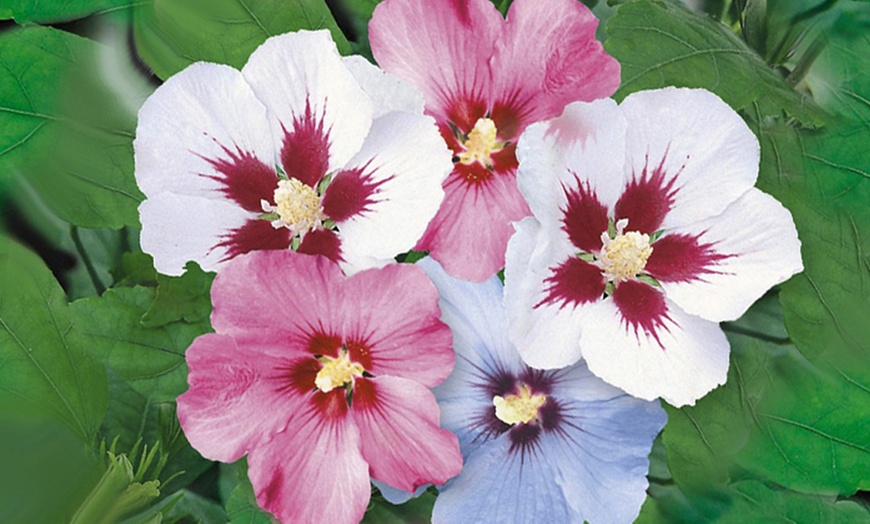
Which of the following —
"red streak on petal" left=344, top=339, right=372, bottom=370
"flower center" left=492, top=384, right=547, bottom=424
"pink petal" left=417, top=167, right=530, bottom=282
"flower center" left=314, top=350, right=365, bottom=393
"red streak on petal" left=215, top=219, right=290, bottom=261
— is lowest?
"flower center" left=492, top=384, right=547, bottom=424

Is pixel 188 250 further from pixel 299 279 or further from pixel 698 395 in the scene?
pixel 698 395

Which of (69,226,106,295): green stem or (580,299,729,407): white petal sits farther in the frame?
(69,226,106,295): green stem

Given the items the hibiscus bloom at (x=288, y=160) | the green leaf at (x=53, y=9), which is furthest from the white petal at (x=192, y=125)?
the green leaf at (x=53, y=9)

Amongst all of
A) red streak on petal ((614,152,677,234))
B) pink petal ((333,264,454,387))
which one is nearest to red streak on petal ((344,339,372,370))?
pink petal ((333,264,454,387))

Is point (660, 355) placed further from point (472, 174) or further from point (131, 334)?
point (131, 334)

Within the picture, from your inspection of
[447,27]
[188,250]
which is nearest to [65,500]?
[188,250]

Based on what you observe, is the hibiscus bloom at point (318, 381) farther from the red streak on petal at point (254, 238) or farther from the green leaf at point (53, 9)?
the green leaf at point (53, 9)

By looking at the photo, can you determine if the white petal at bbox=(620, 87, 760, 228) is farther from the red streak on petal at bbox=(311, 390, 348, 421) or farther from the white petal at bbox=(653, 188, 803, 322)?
the red streak on petal at bbox=(311, 390, 348, 421)

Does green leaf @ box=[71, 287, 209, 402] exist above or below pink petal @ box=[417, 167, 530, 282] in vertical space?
below
